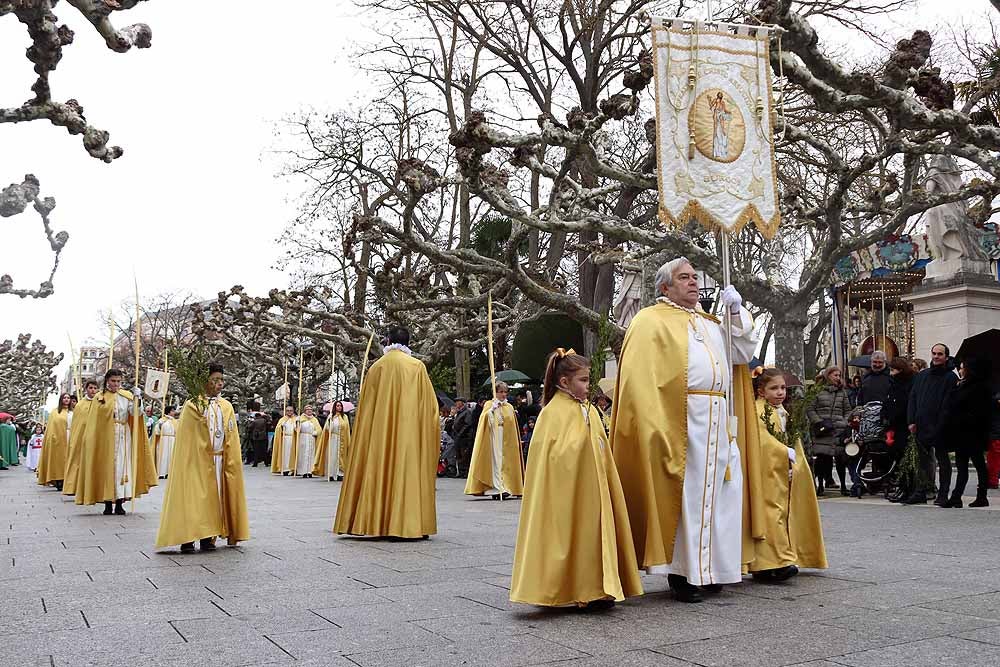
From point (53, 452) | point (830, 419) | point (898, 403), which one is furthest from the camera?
point (53, 452)

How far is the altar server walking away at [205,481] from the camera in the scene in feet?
27.0

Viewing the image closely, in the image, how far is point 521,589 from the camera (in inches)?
Answer: 204

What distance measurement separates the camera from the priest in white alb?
556 centimetres

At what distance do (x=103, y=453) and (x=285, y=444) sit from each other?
15000 mm

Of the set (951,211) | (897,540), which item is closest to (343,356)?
(951,211)

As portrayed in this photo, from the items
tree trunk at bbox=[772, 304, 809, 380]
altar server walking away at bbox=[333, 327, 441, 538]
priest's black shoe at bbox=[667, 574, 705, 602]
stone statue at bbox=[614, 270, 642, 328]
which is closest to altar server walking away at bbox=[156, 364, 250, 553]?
altar server walking away at bbox=[333, 327, 441, 538]

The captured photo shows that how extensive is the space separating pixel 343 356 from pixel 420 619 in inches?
1088

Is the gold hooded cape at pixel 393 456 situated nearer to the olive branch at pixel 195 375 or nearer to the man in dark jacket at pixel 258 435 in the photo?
the olive branch at pixel 195 375

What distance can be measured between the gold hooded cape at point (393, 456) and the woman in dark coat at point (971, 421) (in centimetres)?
585

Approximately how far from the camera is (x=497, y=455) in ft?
50.7

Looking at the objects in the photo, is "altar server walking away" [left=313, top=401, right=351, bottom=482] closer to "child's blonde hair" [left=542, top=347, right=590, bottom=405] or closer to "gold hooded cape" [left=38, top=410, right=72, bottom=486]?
"gold hooded cape" [left=38, top=410, right=72, bottom=486]

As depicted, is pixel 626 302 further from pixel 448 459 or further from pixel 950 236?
pixel 950 236

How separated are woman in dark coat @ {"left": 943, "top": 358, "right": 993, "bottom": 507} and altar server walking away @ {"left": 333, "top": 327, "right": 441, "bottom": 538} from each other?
19.2 ft

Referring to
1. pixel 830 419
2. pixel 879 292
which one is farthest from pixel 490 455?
pixel 879 292
